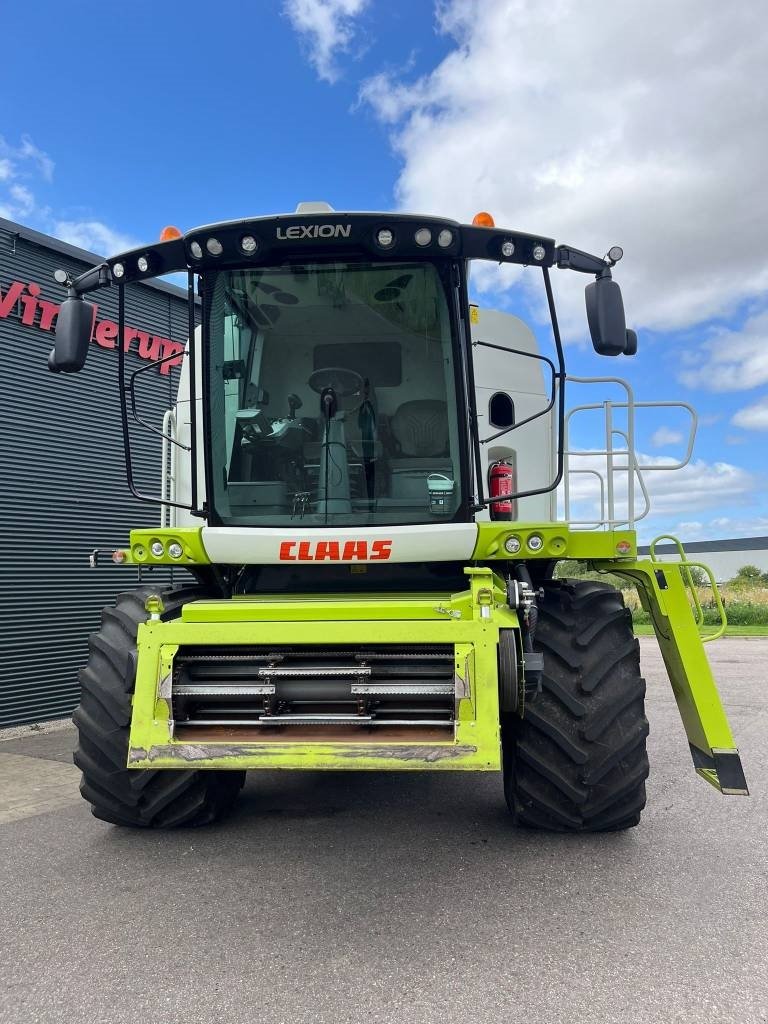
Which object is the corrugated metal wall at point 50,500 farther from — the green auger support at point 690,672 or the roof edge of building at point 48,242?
the green auger support at point 690,672

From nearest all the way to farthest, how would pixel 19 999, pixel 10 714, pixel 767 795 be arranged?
pixel 19 999
pixel 767 795
pixel 10 714

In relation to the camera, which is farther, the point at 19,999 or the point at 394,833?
the point at 394,833

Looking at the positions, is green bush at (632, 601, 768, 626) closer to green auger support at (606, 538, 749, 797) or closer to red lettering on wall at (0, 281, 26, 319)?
red lettering on wall at (0, 281, 26, 319)

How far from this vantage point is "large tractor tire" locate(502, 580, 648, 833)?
380 cm

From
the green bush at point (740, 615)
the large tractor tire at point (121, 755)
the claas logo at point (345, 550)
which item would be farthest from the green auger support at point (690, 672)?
the green bush at point (740, 615)

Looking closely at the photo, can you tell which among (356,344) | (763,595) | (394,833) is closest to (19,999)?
(394,833)

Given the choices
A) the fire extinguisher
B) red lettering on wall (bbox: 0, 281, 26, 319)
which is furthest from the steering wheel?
red lettering on wall (bbox: 0, 281, 26, 319)

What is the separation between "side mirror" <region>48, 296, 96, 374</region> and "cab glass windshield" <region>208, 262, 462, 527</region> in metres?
0.66

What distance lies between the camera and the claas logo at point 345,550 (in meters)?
3.94

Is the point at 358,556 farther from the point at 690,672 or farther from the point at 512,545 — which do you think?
the point at 690,672

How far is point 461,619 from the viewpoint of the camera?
11.1 ft

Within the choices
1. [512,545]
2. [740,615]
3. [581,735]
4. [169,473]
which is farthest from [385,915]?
[740,615]

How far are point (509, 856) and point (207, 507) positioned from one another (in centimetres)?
237

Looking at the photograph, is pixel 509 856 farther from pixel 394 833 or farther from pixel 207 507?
pixel 207 507
